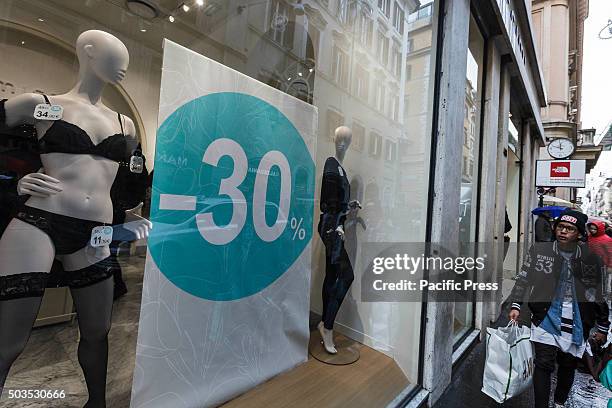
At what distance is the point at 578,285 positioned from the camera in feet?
6.71

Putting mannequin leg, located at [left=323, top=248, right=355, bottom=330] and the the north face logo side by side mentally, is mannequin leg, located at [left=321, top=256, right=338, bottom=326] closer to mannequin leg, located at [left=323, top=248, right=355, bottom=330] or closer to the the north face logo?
mannequin leg, located at [left=323, top=248, right=355, bottom=330]

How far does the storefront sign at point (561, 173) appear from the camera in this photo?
6266 millimetres

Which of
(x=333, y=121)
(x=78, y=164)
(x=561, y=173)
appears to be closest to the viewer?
(x=78, y=164)

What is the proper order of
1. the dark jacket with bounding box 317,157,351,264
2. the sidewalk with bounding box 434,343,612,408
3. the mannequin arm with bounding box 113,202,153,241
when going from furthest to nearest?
the dark jacket with bounding box 317,157,351,264 → the sidewalk with bounding box 434,343,612,408 → the mannequin arm with bounding box 113,202,153,241

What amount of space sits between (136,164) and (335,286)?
1.77m

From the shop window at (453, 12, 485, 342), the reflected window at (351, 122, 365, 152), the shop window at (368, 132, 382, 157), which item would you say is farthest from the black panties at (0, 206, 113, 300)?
the shop window at (453, 12, 485, 342)

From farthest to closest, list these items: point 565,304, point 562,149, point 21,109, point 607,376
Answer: point 562,149, point 565,304, point 607,376, point 21,109

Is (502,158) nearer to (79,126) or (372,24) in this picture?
(372,24)

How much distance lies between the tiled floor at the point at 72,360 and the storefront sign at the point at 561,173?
803cm

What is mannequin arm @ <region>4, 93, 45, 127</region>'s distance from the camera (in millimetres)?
917

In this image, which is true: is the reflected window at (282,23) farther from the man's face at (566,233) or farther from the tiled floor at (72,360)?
the man's face at (566,233)

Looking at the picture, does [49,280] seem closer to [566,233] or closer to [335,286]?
[335,286]

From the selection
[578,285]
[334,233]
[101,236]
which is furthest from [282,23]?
[578,285]

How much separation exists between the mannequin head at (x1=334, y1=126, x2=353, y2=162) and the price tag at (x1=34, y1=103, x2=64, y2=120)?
73.4 inches
